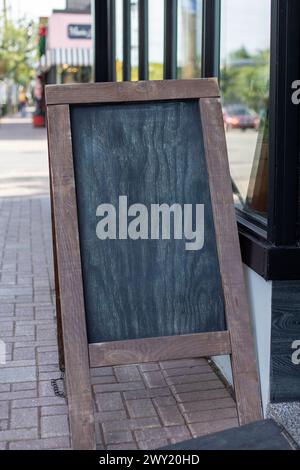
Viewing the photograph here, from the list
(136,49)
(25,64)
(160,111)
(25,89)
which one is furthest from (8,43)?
(160,111)

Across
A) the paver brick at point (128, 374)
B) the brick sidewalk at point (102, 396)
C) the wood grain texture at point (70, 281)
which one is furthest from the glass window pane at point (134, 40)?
the wood grain texture at point (70, 281)

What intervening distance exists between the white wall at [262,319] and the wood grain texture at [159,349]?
213mm

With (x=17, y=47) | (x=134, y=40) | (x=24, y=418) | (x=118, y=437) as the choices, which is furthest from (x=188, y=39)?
(x=17, y=47)

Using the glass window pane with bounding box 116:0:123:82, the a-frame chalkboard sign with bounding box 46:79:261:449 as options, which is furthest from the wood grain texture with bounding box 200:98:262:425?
the glass window pane with bounding box 116:0:123:82

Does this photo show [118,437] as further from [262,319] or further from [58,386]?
[262,319]

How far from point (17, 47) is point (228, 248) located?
→ 56.6 m

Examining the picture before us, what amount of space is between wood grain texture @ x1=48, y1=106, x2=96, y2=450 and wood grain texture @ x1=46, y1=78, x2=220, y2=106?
0.22 feet

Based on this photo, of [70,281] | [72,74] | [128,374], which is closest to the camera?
[70,281]

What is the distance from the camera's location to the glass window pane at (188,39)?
6.36 metres

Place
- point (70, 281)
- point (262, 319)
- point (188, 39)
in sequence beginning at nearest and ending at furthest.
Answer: point (70, 281), point (262, 319), point (188, 39)

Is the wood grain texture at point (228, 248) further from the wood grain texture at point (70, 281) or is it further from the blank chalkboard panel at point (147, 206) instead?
the wood grain texture at point (70, 281)

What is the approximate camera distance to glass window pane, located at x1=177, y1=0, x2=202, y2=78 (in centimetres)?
636

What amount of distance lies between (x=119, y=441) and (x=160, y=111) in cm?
150

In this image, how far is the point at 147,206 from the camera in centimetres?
335
